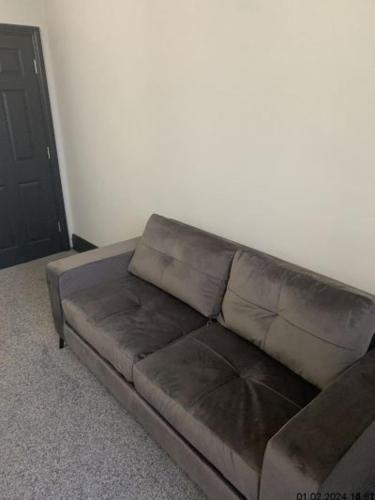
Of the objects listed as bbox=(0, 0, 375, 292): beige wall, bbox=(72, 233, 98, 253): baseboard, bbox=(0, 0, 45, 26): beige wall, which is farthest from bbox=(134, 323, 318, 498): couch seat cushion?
bbox=(0, 0, 45, 26): beige wall

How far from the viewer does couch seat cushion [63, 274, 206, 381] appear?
1758mm

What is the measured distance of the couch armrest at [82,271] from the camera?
2.22 metres

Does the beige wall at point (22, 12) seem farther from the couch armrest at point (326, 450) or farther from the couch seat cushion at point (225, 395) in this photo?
the couch armrest at point (326, 450)

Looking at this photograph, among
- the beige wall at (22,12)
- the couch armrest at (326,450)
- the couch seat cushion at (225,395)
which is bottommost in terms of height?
the couch seat cushion at (225,395)

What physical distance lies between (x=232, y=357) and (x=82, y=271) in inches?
42.4

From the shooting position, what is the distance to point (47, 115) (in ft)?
11.5

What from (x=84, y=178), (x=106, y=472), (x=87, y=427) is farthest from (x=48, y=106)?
(x=106, y=472)

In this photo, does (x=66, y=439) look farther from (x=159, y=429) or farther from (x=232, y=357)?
(x=232, y=357)

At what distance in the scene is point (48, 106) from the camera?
348 centimetres

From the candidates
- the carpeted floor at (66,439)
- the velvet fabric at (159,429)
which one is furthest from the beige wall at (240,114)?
the carpeted floor at (66,439)

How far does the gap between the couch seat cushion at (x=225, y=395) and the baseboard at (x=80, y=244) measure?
2254mm

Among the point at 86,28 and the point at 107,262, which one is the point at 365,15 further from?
the point at 86,28

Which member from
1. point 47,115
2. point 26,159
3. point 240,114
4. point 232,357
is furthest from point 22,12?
point 232,357

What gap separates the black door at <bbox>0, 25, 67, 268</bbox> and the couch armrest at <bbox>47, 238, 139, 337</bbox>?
4.93 feet
